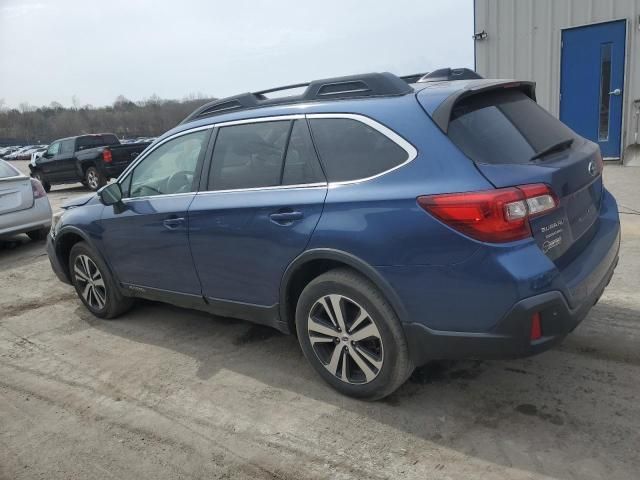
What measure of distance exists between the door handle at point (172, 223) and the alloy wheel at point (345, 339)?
4.07 ft

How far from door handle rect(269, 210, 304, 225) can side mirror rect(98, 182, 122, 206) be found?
1.76 metres

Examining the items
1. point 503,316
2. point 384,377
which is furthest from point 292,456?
point 503,316

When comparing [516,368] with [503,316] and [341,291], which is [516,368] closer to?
[503,316]

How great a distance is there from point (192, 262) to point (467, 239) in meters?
2.02

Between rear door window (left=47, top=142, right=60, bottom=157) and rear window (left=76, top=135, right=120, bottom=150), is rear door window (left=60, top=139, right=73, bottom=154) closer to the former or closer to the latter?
rear door window (left=47, top=142, right=60, bottom=157)

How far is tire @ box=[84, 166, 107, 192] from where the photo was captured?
15.8 m

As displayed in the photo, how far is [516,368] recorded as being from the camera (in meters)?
3.34

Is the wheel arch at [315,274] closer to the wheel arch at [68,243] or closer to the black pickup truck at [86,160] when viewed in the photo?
the wheel arch at [68,243]

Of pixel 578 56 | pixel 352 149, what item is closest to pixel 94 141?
pixel 578 56

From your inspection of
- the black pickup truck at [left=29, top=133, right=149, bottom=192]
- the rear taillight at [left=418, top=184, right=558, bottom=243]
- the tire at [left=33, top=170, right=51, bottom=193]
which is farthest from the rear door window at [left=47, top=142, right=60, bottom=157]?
the rear taillight at [left=418, top=184, right=558, bottom=243]

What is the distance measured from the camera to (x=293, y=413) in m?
3.09

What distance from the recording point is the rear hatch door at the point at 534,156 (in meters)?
2.60

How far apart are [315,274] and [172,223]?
1.24 m

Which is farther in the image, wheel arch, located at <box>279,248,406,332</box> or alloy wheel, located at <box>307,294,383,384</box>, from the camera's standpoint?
alloy wheel, located at <box>307,294,383,384</box>
